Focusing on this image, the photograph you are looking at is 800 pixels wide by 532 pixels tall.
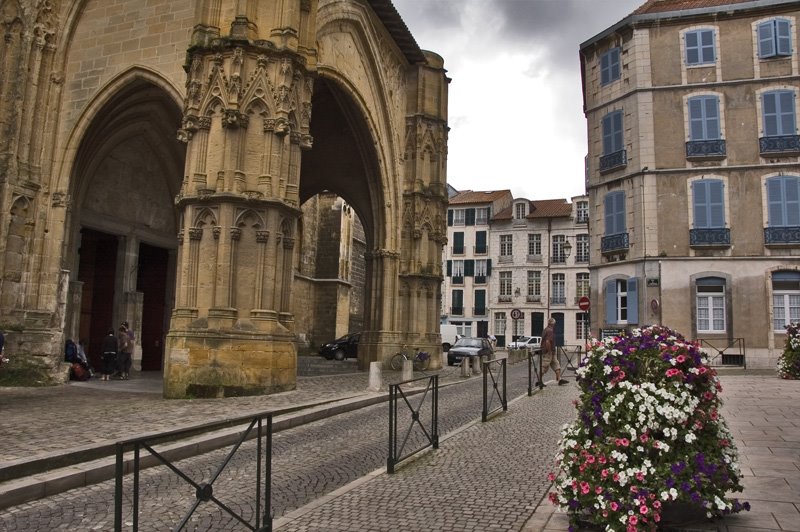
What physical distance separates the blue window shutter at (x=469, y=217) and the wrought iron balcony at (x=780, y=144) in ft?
114

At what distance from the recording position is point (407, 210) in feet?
74.5

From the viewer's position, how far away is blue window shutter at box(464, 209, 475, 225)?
56500mm

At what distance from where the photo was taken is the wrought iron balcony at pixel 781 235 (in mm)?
21422

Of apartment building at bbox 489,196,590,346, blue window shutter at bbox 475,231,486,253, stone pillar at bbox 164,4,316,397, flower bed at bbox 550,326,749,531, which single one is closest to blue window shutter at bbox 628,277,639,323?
stone pillar at bbox 164,4,316,397

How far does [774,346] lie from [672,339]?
65.0 ft

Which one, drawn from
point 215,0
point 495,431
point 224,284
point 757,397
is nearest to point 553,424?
point 495,431

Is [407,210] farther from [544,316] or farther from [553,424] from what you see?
[544,316]

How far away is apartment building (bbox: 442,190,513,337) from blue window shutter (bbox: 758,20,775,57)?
1298 inches

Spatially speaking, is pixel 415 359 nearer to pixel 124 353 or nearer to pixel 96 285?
pixel 124 353

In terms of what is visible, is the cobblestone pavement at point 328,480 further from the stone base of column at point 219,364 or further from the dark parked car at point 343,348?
the dark parked car at point 343,348

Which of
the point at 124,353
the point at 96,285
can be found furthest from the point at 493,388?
the point at 96,285

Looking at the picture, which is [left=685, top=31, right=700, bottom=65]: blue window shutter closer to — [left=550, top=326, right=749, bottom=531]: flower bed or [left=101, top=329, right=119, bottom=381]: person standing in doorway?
[left=101, top=329, right=119, bottom=381]: person standing in doorway

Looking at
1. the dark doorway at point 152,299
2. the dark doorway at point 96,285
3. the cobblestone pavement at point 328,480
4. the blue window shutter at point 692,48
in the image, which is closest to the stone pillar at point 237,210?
the cobblestone pavement at point 328,480

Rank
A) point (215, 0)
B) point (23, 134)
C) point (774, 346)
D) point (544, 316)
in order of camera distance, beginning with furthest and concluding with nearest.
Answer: point (544, 316), point (774, 346), point (23, 134), point (215, 0)
